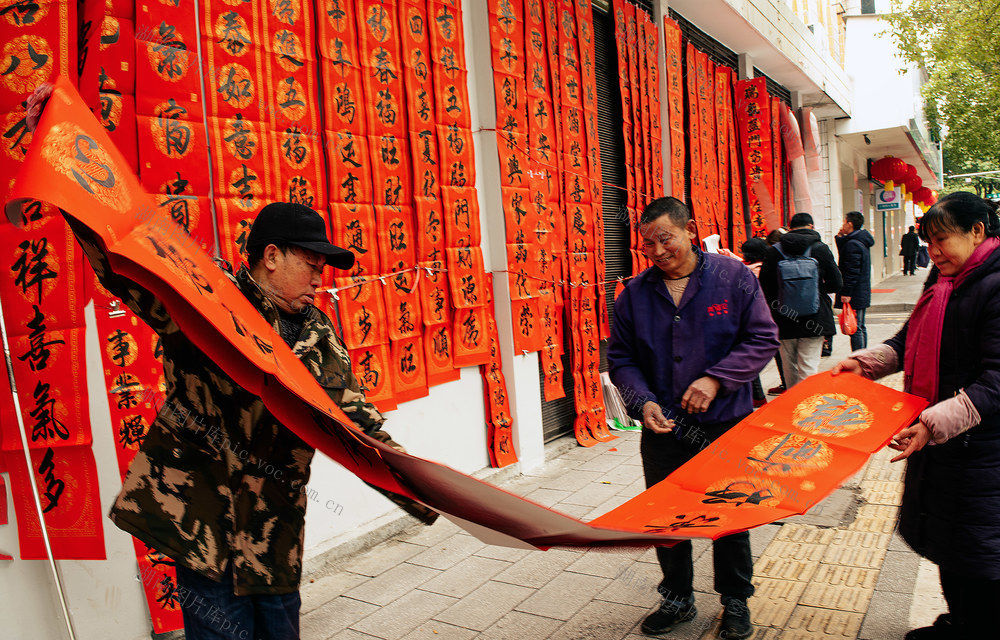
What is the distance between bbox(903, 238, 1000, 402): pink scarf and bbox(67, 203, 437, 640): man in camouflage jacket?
6.29 ft

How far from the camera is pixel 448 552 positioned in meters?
4.25

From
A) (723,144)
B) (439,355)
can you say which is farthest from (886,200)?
(439,355)

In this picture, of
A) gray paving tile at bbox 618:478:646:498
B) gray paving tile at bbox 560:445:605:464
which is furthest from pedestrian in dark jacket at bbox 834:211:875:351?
gray paving tile at bbox 618:478:646:498

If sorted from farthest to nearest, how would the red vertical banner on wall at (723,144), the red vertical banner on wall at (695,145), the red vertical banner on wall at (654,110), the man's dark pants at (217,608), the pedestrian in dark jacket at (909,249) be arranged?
the pedestrian in dark jacket at (909,249)
the red vertical banner on wall at (723,144)
the red vertical banner on wall at (695,145)
the red vertical banner on wall at (654,110)
the man's dark pants at (217,608)

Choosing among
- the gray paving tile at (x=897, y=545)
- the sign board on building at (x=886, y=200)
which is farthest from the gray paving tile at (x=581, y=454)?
the sign board on building at (x=886, y=200)

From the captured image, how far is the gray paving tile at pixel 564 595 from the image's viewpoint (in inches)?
136

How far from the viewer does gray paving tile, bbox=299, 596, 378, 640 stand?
332 cm

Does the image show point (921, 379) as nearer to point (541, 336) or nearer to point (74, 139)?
point (74, 139)

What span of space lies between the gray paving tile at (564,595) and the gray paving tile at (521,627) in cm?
5

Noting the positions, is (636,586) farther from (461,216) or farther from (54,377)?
(54,377)

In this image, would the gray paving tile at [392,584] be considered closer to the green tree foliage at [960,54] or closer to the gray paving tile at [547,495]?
the gray paving tile at [547,495]

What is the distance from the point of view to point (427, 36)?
4891mm

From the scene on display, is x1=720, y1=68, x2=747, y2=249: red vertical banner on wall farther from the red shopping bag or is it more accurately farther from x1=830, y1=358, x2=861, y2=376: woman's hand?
x1=830, y1=358, x2=861, y2=376: woman's hand

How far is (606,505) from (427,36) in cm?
352
